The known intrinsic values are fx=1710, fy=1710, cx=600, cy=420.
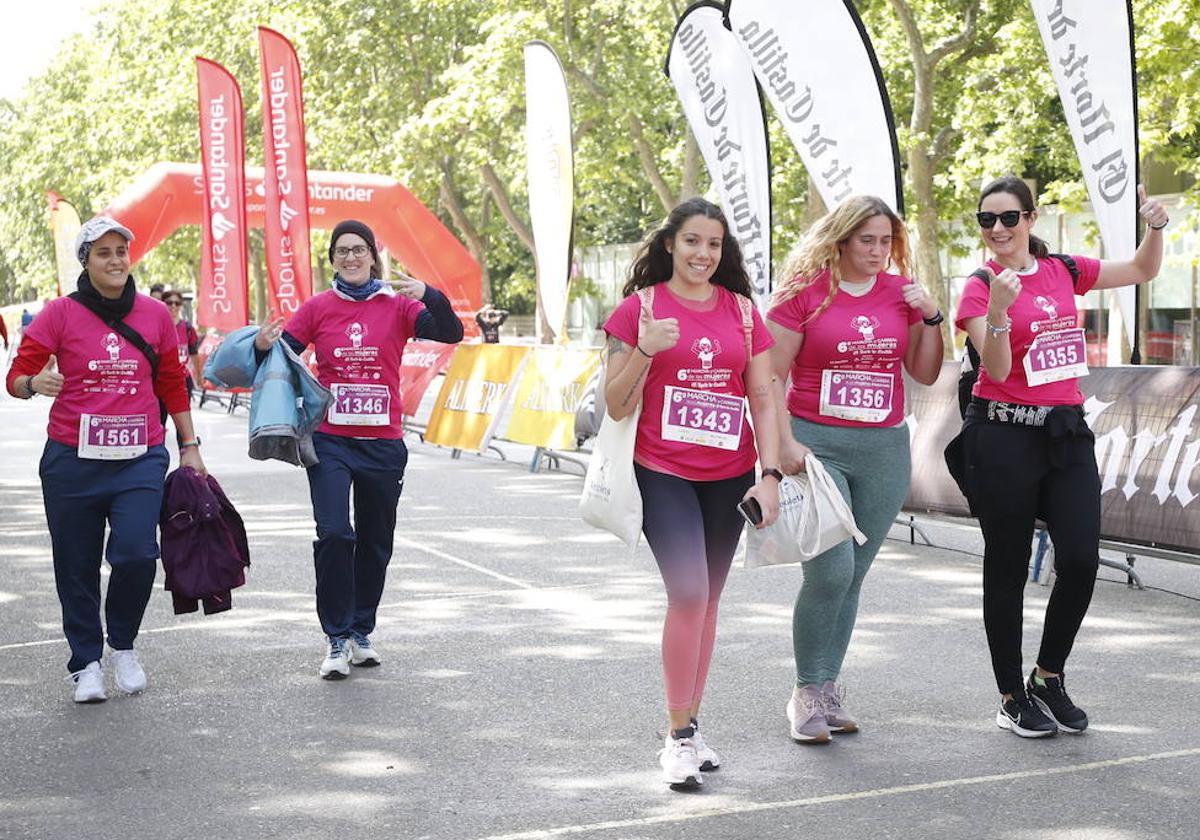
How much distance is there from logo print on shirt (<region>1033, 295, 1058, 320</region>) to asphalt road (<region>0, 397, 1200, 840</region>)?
1438 mm

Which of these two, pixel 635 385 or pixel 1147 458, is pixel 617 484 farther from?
pixel 1147 458

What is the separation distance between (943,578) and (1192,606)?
55.7 inches

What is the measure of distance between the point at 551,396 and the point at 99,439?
31.8 feet

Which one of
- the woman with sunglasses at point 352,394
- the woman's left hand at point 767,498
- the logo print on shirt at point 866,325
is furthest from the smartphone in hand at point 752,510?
the woman with sunglasses at point 352,394

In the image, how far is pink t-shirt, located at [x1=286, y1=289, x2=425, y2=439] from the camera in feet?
22.9

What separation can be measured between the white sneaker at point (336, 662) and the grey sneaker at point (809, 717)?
6.60 ft

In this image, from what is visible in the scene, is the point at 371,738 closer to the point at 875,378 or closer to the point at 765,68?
the point at 875,378

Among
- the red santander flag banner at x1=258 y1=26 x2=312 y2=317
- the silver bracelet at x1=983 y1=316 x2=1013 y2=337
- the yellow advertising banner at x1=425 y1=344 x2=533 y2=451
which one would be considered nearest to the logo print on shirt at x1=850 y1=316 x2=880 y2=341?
the silver bracelet at x1=983 y1=316 x2=1013 y2=337

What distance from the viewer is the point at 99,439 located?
6.57m

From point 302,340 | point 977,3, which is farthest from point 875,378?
point 977,3

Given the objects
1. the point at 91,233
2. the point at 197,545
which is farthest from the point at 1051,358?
the point at 91,233

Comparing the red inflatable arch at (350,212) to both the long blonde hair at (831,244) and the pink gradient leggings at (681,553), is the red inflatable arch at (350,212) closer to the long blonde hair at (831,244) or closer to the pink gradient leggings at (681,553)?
the long blonde hair at (831,244)

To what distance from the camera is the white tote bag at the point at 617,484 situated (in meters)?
5.23

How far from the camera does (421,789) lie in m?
5.25
